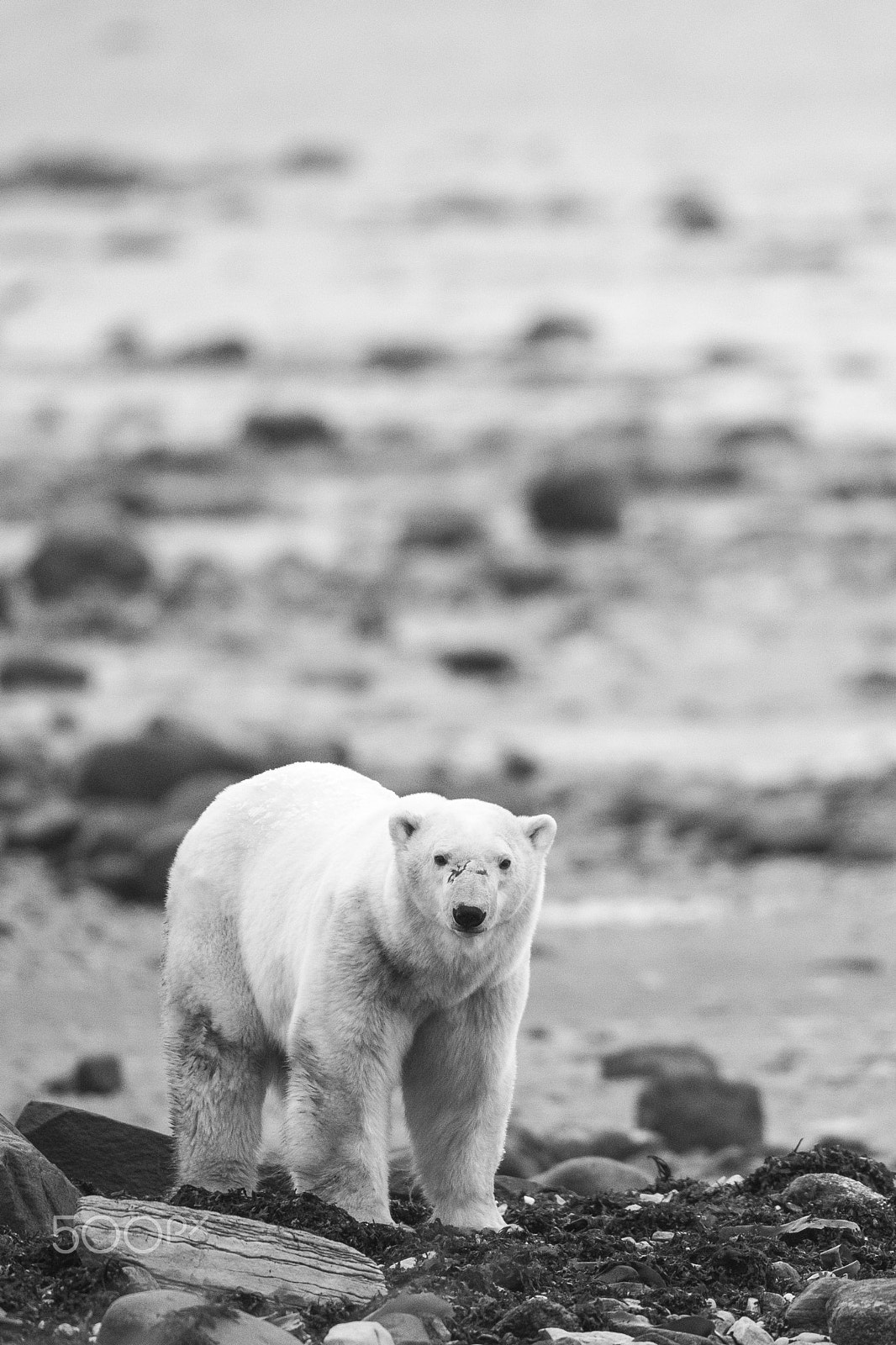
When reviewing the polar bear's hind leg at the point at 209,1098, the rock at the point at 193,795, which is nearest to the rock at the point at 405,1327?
the polar bear's hind leg at the point at 209,1098

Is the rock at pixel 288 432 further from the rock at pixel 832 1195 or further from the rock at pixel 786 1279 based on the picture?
the rock at pixel 786 1279

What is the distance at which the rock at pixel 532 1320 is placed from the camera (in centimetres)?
475

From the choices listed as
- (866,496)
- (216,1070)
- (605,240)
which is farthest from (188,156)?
(216,1070)

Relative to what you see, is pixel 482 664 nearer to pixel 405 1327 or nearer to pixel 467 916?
pixel 467 916

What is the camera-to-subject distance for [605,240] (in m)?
46.5

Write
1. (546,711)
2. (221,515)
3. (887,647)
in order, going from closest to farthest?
(546,711)
(887,647)
(221,515)

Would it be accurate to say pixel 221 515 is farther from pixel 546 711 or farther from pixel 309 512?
pixel 546 711

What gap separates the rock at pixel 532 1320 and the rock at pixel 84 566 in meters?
16.6

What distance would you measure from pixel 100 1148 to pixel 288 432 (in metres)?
23.5

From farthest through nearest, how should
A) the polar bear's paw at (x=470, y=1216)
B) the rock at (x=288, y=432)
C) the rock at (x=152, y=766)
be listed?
the rock at (x=288, y=432) → the rock at (x=152, y=766) → the polar bear's paw at (x=470, y=1216)

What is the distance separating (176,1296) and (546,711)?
44.8 feet

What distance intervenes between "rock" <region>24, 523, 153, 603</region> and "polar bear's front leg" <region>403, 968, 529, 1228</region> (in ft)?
51.4

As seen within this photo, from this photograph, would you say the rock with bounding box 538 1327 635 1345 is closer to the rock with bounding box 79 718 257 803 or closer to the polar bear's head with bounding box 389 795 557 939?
the polar bear's head with bounding box 389 795 557 939

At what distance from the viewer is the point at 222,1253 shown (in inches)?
194
